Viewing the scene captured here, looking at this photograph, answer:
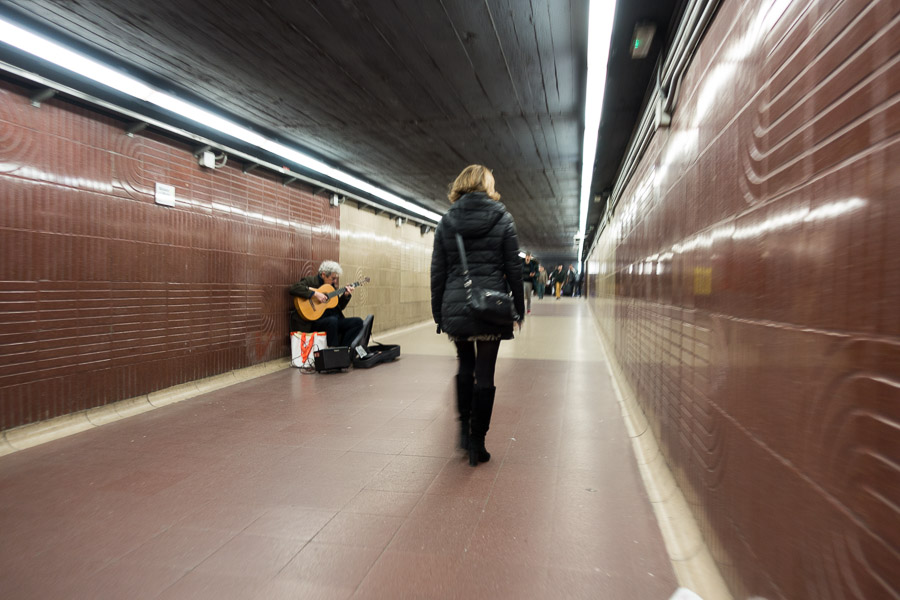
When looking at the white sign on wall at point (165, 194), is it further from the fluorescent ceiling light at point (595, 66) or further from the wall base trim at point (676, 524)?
the wall base trim at point (676, 524)

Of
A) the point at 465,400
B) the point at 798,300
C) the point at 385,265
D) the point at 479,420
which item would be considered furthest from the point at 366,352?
the point at 798,300

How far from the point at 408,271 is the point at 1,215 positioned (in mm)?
8408

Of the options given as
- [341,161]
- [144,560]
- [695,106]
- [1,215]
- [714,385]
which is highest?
[341,161]

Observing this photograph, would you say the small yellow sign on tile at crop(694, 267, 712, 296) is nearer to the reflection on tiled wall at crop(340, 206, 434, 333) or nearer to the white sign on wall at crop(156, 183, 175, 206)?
the white sign on wall at crop(156, 183, 175, 206)

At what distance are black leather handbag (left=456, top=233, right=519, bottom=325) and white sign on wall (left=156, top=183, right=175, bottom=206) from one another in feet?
11.6

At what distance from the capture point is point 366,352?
247 inches

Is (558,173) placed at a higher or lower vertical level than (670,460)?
higher

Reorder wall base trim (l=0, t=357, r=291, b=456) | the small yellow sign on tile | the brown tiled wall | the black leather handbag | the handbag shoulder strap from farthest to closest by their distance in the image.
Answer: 1. wall base trim (l=0, t=357, r=291, b=456)
2. the handbag shoulder strap
3. the black leather handbag
4. the small yellow sign on tile
5. the brown tiled wall

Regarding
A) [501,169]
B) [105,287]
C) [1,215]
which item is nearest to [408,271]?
[501,169]

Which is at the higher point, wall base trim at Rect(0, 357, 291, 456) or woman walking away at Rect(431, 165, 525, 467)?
woman walking away at Rect(431, 165, 525, 467)

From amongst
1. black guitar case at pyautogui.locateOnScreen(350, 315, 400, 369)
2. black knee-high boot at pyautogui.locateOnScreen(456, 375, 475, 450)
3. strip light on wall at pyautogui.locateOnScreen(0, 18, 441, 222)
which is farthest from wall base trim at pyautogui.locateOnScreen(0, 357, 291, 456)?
black knee-high boot at pyautogui.locateOnScreen(456, 375, 475, 450)

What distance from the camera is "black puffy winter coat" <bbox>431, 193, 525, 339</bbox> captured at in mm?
2795

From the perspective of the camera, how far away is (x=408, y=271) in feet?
37.6

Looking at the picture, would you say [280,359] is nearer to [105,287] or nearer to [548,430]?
[105,287]
